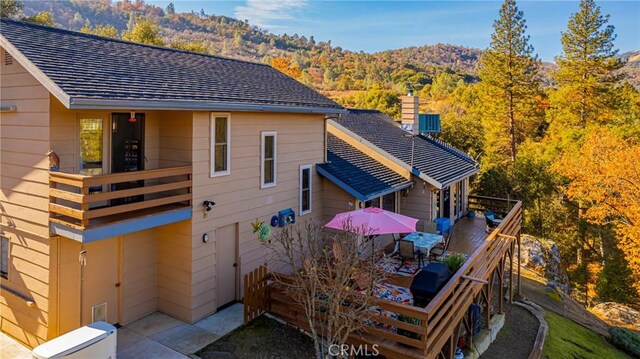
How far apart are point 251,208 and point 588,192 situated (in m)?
21.6

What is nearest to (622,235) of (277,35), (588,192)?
(588,192)

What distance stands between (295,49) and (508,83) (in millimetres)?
81068

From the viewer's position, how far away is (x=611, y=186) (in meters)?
22.6

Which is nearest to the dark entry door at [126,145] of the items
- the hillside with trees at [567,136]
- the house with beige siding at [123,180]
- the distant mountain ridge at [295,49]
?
the house with beige siding at [123,180]

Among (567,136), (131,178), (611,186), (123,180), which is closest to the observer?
(123,180)

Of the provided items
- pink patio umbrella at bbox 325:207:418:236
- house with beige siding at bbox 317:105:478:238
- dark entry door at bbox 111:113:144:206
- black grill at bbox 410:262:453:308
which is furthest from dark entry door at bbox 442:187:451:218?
dark entry door at bbox 111:113:144:206

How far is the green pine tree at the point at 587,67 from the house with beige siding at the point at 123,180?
3161 cm

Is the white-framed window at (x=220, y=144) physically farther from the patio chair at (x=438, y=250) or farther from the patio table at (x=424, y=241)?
the patio chair at (x=438, y=250)

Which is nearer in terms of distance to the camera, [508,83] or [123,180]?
[123,180]

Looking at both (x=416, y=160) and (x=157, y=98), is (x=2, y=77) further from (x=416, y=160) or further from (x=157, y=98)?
(x=416, y=160)

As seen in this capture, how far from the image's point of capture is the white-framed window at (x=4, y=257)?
8367mm

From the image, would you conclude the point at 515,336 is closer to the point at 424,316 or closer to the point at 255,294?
the point at 424,316

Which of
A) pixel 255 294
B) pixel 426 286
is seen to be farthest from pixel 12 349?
pixel 426 286

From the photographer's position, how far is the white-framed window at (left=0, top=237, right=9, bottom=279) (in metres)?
8.37
